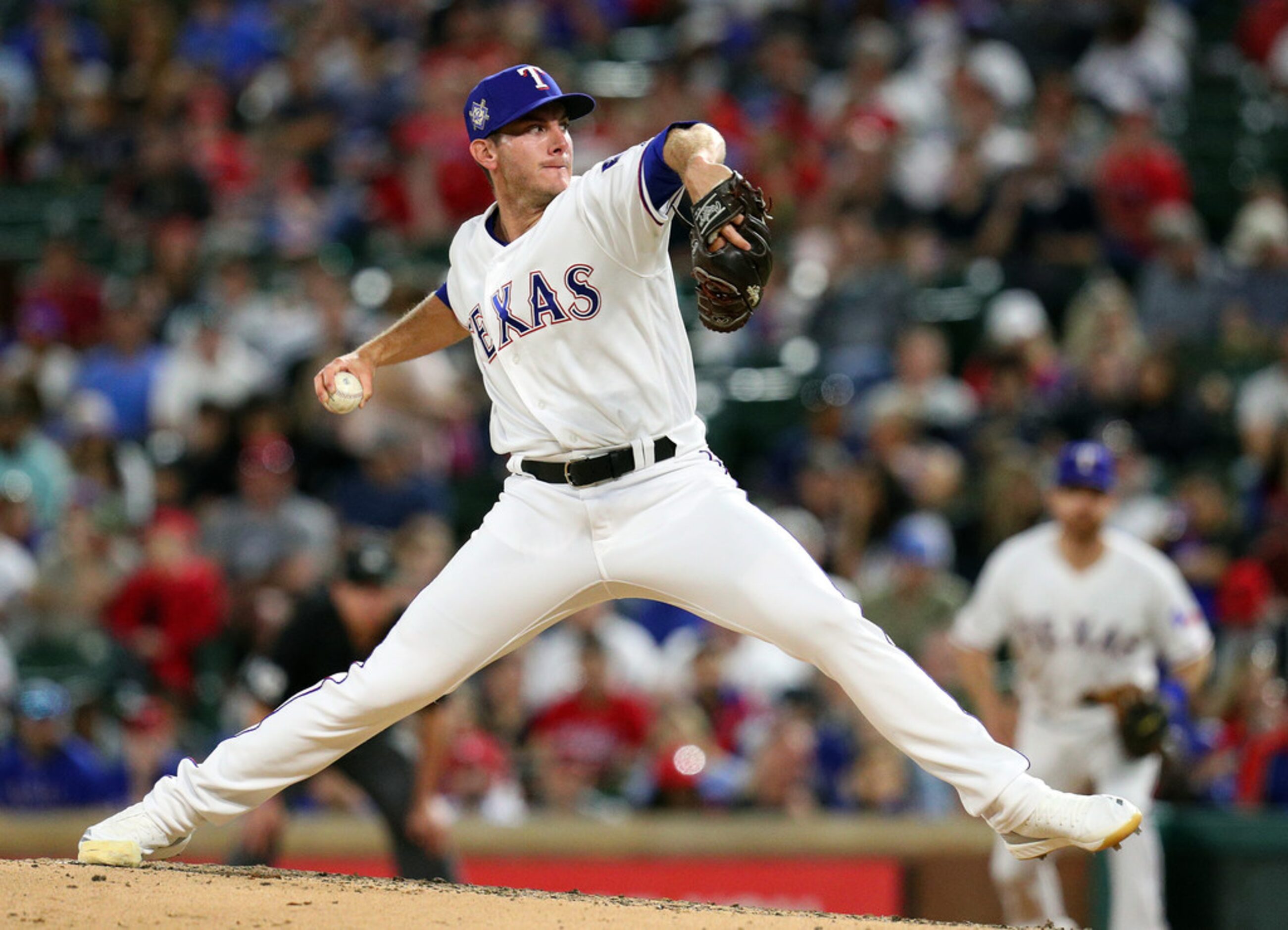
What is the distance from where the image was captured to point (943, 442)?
9984 millimetres

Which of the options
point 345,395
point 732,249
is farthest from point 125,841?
point 732,249

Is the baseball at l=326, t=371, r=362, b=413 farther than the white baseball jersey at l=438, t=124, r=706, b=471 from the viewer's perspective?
Yes

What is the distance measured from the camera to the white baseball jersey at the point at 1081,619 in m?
6.94

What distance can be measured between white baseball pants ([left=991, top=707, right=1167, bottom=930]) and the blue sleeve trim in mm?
3403

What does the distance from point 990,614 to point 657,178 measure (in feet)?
11.3

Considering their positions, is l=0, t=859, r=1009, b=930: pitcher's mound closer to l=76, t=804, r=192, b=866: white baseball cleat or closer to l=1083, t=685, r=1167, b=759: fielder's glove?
l=76, t=804, r=192, b=866: white baseball cleat

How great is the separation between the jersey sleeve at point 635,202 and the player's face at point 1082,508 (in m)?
3.00

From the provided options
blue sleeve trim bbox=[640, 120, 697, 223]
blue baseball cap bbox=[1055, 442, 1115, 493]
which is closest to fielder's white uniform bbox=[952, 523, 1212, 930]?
blue baseball cap bbox=[1055, 442, 1115, 493]

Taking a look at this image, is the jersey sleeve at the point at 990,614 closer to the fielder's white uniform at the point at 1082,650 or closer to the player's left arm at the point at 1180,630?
the fielder's white uniform at the point at 1082,650

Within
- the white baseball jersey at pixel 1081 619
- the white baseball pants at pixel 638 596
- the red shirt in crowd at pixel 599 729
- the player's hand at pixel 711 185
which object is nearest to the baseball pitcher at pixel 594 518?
the white baseball pants at pixel 638 596

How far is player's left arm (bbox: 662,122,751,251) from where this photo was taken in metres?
3.82

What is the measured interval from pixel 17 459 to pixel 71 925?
6554mm

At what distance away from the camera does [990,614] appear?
711 cm

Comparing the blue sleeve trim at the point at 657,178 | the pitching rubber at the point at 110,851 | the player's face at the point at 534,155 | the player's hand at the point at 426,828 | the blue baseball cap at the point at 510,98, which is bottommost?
the player's hand at the point at 426,828
